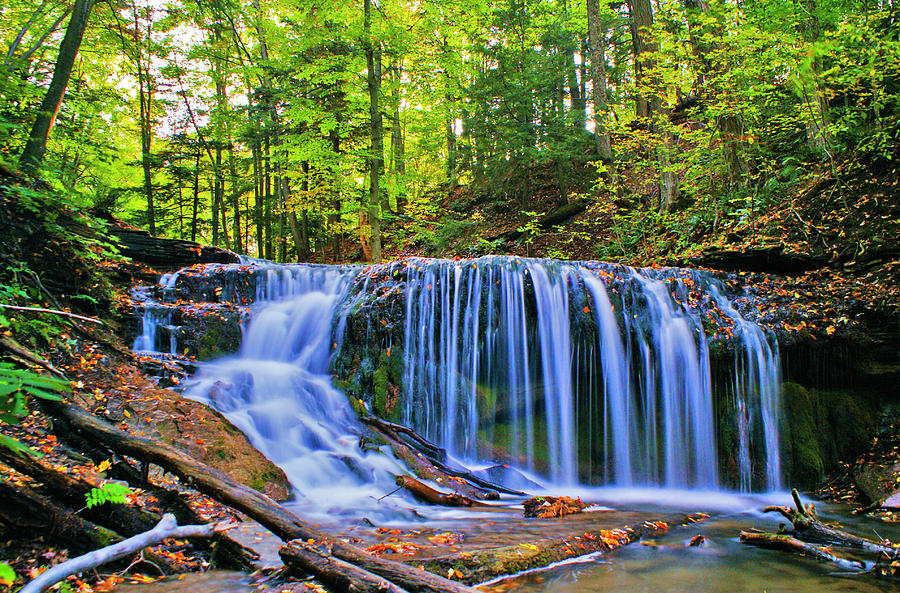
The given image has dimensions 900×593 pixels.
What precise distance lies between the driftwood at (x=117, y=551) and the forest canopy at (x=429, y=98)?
5.30 meters

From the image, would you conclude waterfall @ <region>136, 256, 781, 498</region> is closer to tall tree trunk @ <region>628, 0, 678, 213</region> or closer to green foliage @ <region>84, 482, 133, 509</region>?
green foliage @ <region>84, 482, 133, 509</region>

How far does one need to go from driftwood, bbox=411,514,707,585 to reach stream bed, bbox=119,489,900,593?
0.27 feet

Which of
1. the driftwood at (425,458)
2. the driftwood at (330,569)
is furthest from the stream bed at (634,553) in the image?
the driftwood at (425,458)

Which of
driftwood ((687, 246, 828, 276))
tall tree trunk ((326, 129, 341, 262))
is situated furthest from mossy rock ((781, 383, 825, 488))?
tall tree trunk ((326, 129, 341, 262))

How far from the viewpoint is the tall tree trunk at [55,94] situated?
7.06 metres

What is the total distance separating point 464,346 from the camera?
7.47 metres

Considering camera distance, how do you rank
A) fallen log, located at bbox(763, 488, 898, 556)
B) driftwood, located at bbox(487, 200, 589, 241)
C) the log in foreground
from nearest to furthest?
the log in foreground < fallen log, located at bbox(763, 488, 898, 556) < driftwood, located at bbox(487, 200, 589, 241)

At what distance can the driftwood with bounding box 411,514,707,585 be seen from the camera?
309 centimetres

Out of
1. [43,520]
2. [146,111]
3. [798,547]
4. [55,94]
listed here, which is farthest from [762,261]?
[146,111]

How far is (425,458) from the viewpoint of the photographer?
607 cm

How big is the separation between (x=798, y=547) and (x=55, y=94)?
1112 centimetres

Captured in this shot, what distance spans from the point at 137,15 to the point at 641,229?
15530mm

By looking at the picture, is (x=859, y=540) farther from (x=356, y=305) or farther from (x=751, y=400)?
(x=356, y=305)

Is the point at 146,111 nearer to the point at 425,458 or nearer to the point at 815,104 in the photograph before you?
the point at 425,458
